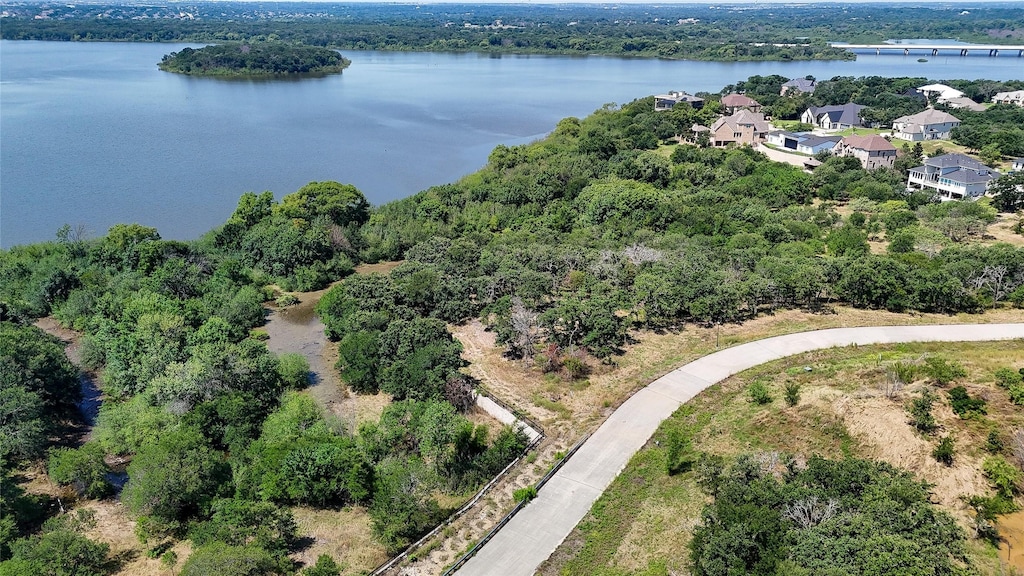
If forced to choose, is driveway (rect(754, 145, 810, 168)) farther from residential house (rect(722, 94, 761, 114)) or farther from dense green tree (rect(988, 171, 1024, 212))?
dense green tree (rect(988, 171, 1024, 212))

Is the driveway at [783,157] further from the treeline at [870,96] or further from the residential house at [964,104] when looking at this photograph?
the residential house at [964,104]

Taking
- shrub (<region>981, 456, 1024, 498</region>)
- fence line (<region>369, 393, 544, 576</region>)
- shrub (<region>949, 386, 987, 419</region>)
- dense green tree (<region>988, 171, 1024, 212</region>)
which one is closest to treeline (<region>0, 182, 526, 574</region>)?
fence line (<region>369, 393, 544, 576</region>)

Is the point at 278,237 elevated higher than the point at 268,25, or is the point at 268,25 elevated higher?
the point at 268,25

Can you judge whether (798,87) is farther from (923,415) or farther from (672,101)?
(923,415)

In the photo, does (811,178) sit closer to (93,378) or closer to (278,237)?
(278,237)

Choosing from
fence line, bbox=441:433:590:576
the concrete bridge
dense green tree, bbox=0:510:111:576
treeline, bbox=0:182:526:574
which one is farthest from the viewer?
the concrete bridge

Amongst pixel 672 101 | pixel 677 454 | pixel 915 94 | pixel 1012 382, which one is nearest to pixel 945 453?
pixel 1012 382

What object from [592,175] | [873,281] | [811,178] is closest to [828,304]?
[873,281]
